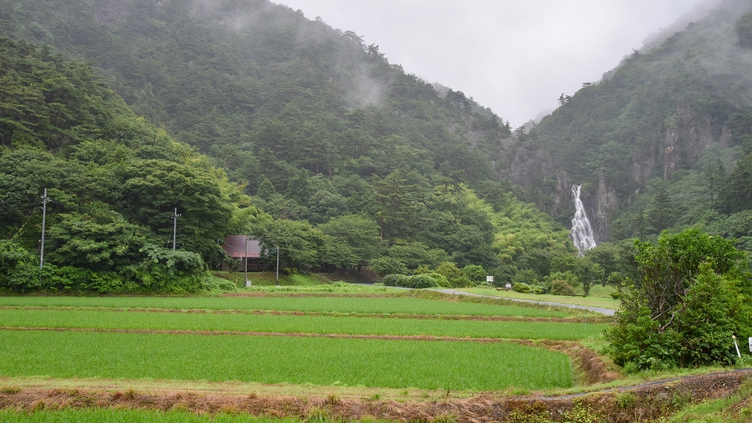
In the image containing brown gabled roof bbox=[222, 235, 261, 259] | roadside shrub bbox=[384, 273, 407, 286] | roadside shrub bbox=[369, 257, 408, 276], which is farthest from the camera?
roadside shrub bbox=[369, 257, 408, 276]

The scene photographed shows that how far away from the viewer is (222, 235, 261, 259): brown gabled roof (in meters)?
49.0

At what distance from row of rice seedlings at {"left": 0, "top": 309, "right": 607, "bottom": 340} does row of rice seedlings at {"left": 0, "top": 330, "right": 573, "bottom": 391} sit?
6.03ft

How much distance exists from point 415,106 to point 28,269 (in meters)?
99.6

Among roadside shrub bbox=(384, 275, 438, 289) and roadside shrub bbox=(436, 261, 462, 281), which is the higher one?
roadside shrub bbox=(436, 261, 462, 281)

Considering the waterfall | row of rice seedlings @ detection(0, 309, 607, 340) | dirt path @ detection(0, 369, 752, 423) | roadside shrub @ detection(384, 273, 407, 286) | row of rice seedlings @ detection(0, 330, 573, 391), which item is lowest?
roadside shrub @ detection(384, 273, 407, 286)

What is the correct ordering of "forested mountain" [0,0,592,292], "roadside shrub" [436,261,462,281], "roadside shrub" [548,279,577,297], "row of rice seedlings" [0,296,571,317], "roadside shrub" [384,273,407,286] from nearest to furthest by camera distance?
"row of rice seedlings" [0,296,571,317]
"roadside shrub" [548,279,577,297]
"roadside shrub" [384,273,407,286]
"roadside shrub" [436,261,462,281]
"forested mountain" [0,0,592,292]

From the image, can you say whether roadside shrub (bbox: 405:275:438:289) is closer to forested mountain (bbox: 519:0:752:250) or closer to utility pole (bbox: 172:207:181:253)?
utility pole (bbox: 172:207:181:253)

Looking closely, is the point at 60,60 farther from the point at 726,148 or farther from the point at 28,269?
the point at 726,148

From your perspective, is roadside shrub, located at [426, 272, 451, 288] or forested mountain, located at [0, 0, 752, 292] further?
roadside shrub, located at [426, 272, 451, 288]

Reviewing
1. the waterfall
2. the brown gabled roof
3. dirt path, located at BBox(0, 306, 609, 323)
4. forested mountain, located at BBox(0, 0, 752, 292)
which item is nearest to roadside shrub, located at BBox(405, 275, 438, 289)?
forested mountain, located at BBox(0, 0, 752, 292)

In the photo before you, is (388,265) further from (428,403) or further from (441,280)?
(428,403)

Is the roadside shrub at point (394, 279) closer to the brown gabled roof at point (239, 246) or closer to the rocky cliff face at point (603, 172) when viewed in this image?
the brown gabled roof at point (239, 246)

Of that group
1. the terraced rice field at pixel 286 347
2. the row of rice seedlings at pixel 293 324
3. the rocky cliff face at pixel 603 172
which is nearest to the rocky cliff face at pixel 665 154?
the rocky cliff face at pixel 603 172

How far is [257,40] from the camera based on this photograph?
130750 millimetres
